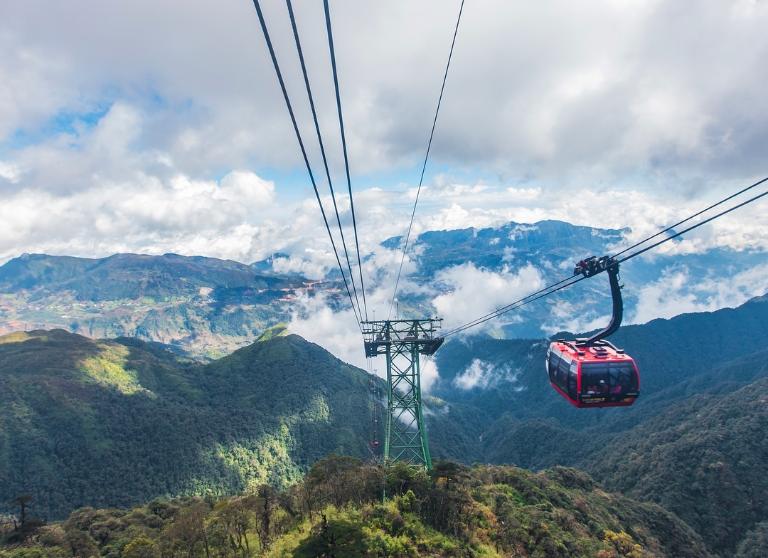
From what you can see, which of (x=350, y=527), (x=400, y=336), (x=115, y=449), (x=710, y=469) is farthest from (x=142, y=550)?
(x=115, y=449)

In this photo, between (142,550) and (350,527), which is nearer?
(350,527)

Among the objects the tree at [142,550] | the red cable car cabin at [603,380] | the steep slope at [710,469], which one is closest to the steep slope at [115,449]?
the steep slope at [710,469]

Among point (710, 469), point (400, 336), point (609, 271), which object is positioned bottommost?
point (710, 469)

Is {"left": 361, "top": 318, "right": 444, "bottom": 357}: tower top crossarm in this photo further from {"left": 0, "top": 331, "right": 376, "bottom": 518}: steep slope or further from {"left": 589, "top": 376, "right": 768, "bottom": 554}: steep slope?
{"left": 0, "top": 331, "right": 376, "bottom": 518}: steep slope

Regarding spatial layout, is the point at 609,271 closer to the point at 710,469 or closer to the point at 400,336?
the point at 400,336

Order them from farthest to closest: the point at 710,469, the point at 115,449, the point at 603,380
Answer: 1. the point at 115,449
2. the point at 710,469
3. the point at 603,380

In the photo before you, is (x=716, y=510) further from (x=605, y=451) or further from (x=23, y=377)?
(x=23, y=377)

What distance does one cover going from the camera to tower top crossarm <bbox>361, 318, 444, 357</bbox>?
35250mm

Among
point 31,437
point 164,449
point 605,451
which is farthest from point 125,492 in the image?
point 605,451

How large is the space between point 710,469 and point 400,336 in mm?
133589

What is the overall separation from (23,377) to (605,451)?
250209 millimetres

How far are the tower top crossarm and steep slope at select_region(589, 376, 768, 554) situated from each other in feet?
395

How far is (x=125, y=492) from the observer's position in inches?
5581

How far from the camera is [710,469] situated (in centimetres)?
12262
